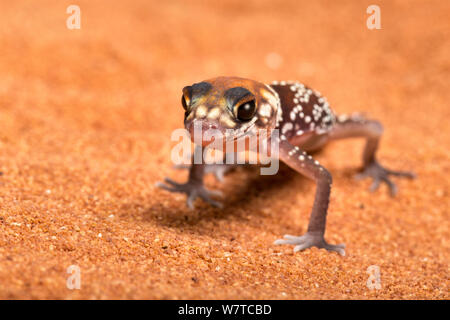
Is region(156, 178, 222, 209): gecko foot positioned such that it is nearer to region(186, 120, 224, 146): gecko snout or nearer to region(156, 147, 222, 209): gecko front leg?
region(156, 147, 222, 209): gecko front leg

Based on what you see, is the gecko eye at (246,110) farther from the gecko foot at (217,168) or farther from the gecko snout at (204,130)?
the gecko foot at (217,168)

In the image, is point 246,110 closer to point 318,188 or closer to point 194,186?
point 318,188

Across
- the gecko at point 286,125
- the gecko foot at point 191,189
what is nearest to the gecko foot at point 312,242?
the gecko at point 286,125

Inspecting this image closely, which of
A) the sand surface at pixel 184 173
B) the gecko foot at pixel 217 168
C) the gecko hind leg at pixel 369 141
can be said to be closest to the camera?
the sand surface at pixel 184 173

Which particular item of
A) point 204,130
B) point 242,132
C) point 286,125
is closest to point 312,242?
point 286,125

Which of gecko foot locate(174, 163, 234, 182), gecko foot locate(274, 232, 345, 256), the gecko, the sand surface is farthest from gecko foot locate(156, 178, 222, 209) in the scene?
gecko foot locate(274, 232, 345, 256)

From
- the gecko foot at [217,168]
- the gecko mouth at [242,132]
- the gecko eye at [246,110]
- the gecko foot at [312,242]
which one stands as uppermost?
the gecko eye at [246,110]
